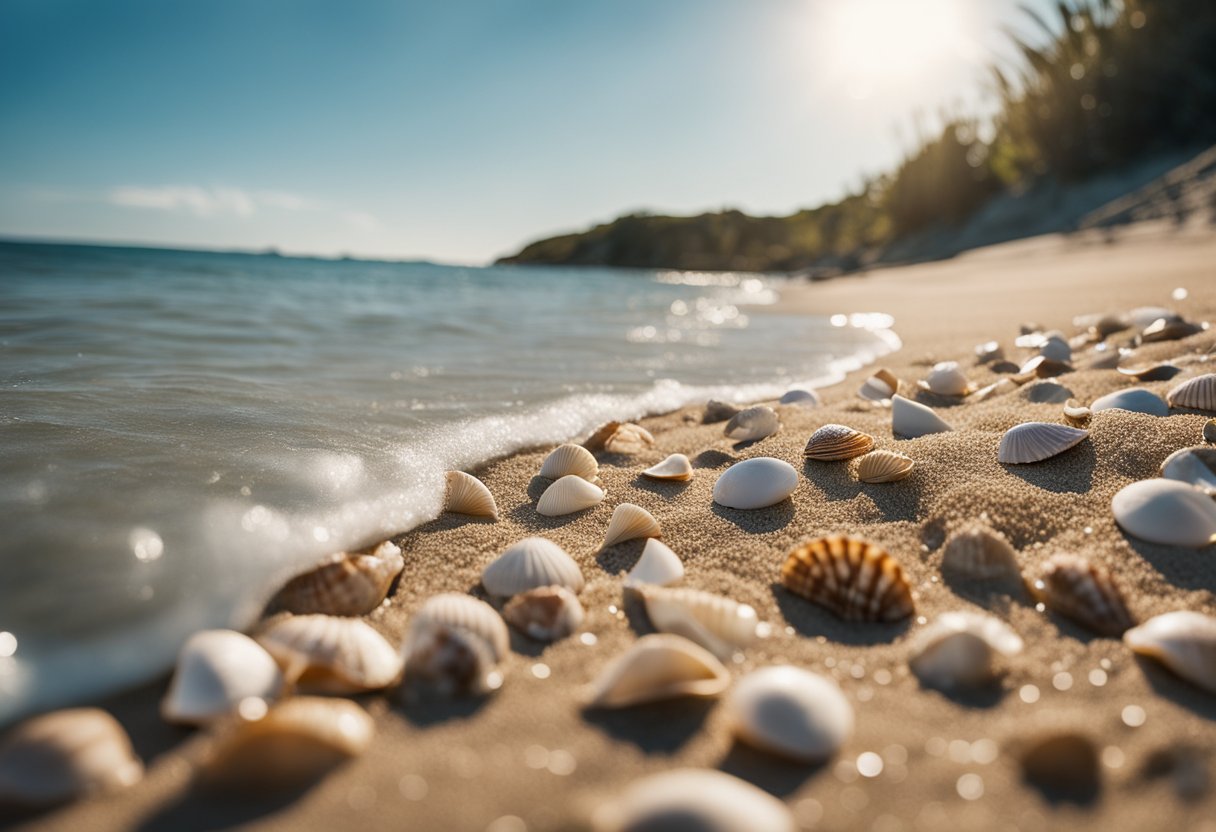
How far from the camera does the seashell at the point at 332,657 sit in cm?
124

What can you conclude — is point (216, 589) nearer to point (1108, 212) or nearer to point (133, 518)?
point (133, 518)

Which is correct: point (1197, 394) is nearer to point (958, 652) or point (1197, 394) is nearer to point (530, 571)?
point (958, 652)

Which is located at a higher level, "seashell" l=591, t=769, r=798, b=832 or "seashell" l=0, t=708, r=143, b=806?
"seashell" l=591, t=769, r=798, b=832

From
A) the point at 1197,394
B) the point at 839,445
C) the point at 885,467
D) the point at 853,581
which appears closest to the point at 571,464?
the point at 839,445

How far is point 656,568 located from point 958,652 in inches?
27.6

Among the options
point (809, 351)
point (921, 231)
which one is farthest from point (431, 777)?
point (921, 231)

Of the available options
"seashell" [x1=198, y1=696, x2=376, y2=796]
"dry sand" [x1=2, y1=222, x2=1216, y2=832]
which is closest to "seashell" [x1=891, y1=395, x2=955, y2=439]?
"dry sand" [x1=2, y1=222, x2=1216, y2=832]

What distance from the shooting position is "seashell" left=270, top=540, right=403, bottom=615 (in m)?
1.56

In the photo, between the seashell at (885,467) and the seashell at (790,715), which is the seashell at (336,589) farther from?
the seashell at (885,467)

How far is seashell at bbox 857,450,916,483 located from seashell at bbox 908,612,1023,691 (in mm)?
819

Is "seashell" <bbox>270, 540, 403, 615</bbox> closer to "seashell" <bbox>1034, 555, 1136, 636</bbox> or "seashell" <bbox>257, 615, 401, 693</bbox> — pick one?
"seashell" <bbox>257, 615, 401, 693</bbox>

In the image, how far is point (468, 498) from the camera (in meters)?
2.15

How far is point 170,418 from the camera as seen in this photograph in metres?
2.62

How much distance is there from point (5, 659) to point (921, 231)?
29023mm
